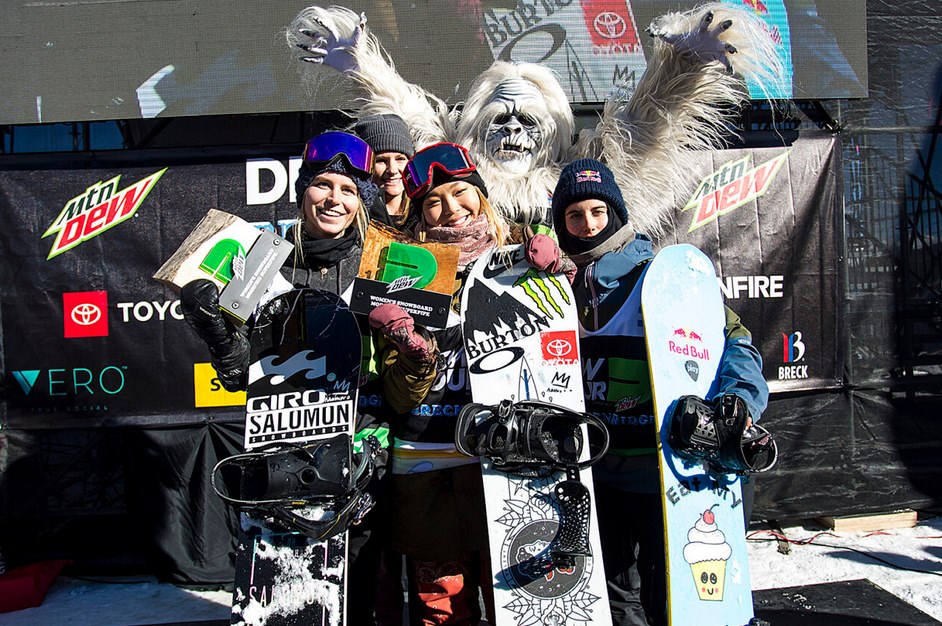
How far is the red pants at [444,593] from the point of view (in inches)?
79.9

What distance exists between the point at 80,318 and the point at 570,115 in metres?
2.67

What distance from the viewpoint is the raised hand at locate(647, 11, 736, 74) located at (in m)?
2.34

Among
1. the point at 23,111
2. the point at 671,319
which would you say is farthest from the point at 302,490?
the point at 23,111

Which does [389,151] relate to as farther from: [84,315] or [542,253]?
[84,315]

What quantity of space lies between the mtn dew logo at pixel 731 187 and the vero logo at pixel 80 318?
10.3 ft

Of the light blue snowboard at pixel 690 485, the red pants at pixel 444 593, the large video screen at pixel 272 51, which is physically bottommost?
the red pants at pixel 444 593

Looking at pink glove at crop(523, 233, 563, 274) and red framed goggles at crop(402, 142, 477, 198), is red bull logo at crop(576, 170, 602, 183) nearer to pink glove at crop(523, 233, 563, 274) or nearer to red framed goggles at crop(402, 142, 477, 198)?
pink glove at crop(523, 233, 563, 274)

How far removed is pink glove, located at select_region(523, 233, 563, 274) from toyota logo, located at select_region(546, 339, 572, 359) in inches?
8.5

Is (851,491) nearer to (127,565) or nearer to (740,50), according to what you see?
(740,50)

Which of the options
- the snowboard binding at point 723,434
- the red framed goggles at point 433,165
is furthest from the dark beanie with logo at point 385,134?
the snowboard binding at point 723,434

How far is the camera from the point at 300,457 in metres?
1.86

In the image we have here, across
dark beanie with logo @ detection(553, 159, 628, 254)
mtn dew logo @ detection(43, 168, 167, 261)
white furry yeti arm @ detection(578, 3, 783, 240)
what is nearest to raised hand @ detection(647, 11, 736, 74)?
white furry yeti arm @ detection(578, 3, 783, 240)

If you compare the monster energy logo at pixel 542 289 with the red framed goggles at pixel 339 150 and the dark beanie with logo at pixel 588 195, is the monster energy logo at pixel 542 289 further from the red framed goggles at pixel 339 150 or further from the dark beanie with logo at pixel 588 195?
the red framed goggles at pixel 339 150

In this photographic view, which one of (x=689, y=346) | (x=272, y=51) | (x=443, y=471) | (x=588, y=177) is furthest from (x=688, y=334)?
(x=272, y=51)
